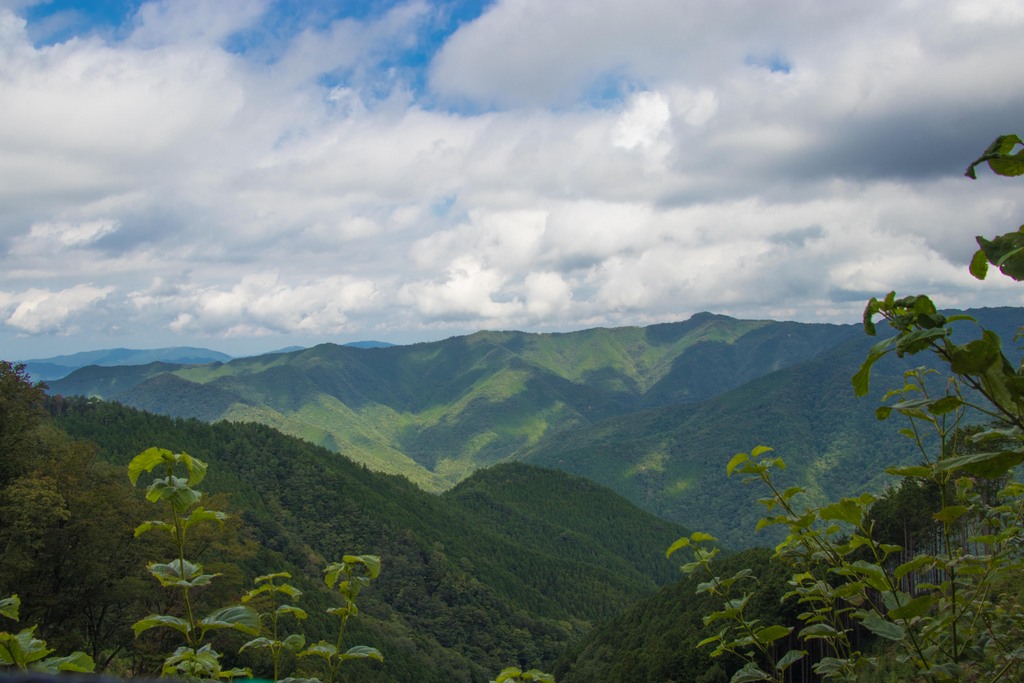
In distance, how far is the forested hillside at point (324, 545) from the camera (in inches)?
1013

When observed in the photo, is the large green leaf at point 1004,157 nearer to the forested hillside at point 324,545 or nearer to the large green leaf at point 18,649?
the large green leaf at point 18,649

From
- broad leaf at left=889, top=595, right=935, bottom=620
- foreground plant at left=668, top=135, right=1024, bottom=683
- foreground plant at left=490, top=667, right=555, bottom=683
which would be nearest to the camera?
foreground plant at left=668, top=135, right=1024, bottom=683

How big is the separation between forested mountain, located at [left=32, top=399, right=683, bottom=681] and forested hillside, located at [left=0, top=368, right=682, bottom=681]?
360mm

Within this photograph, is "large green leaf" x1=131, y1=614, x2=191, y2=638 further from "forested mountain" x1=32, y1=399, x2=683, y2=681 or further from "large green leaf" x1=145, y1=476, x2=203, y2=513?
"forested mountain" x1=32, y1=399, x2=683, y2=681

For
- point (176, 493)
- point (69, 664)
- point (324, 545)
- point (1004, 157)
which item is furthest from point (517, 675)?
point (324, 545)

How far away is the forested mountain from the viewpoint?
279 ft

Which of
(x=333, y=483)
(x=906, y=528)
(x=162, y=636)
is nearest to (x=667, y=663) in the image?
(x=906, y=528)

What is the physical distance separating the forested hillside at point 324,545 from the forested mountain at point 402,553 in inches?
14.2

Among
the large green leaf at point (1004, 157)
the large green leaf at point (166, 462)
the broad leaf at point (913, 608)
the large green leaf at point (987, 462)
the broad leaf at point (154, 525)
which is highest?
the large green leaf at point (1004, 157)

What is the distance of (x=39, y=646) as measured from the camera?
3.28m

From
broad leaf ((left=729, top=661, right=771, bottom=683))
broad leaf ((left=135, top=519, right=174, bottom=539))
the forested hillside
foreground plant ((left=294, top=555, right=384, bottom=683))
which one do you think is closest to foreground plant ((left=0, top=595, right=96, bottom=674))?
broad leaf ((left=135, top=519, right=174, bottom=539))

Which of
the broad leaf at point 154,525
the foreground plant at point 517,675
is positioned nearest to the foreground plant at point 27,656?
the broad leaf at point 154,525

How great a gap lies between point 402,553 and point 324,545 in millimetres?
12913

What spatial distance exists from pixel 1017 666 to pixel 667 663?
148 feet
